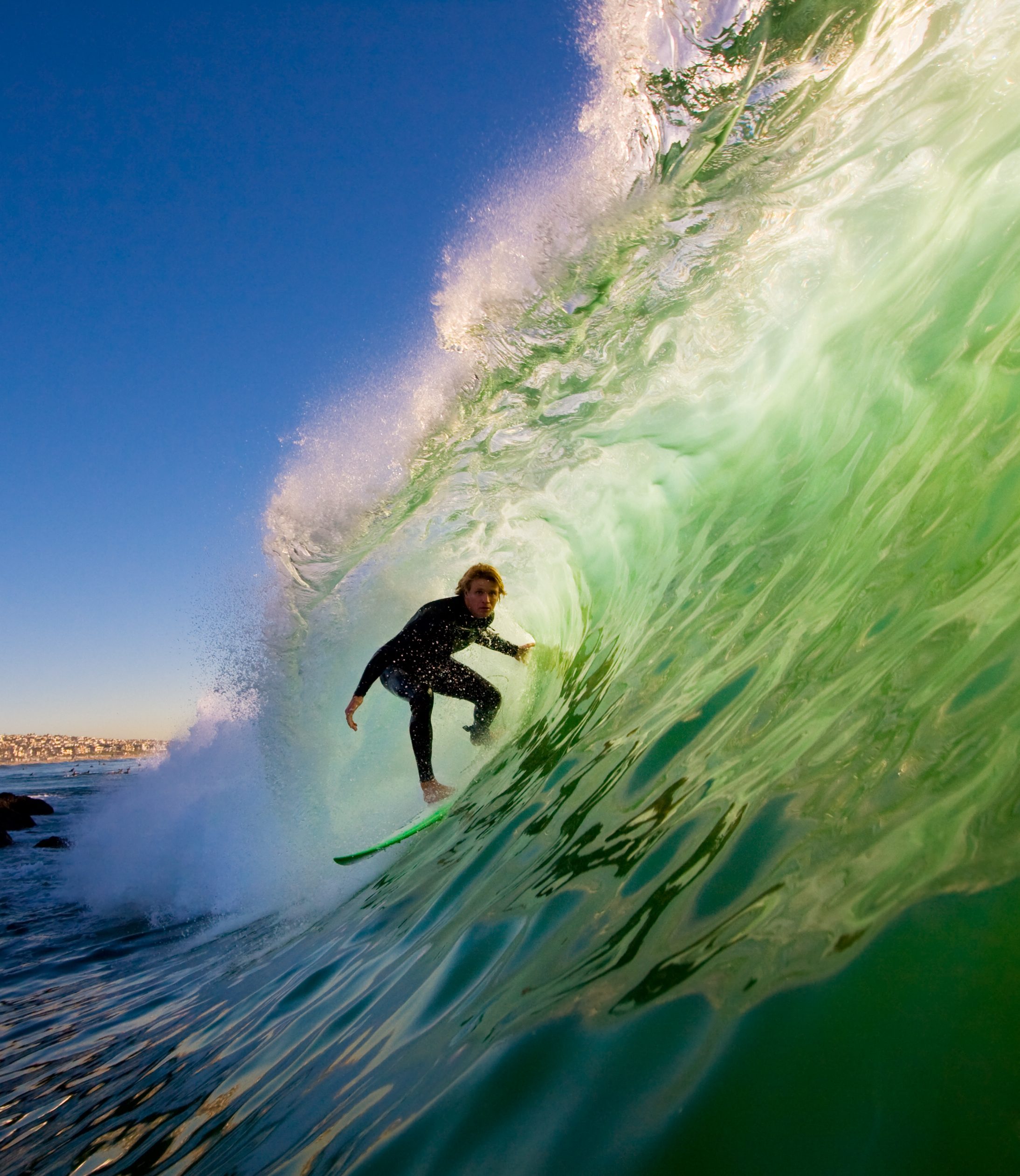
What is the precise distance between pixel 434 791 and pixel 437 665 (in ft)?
3.26

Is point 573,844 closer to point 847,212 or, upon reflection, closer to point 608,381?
point 847,212

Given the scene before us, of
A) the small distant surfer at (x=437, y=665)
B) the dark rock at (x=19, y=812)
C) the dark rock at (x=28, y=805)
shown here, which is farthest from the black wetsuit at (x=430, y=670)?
the dark rock at (x=28, y=805)

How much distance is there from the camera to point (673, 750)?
2.69 meters

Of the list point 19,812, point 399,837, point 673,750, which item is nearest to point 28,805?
point 19,812

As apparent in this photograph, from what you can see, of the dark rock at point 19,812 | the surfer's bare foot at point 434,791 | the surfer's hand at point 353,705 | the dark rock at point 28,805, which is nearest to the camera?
the surfer's bare foot at point 434,791

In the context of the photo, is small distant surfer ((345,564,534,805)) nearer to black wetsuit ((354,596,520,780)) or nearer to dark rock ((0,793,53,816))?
black wetsuit ((354,596,520,780))

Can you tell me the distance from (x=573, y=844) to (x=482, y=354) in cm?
490

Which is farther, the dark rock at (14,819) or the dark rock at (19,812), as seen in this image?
the dark rock at (19,812)

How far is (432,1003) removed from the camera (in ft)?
6.66

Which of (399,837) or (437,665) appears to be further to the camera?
(437,665)

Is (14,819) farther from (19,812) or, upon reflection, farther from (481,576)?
(481,576)

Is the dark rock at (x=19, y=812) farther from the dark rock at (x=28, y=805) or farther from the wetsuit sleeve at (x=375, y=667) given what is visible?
the wetsuit sleeve at (x=375, y=667)

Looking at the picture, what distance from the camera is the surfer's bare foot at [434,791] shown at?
543 cm

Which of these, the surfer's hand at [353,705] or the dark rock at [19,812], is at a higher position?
the dark rock at [19,812]
